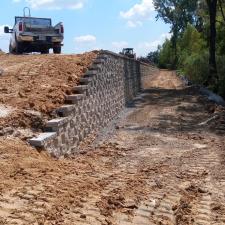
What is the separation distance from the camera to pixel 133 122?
13.8 meters

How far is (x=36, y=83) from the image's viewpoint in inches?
424

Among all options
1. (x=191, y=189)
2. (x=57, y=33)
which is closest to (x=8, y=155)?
(x=191, y=189)

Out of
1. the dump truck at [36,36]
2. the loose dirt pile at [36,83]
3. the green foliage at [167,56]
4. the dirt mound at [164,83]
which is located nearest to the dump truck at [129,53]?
the dirt mound at [164,83]

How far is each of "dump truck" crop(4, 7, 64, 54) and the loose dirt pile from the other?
532 centimetres

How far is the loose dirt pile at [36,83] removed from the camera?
8977mm

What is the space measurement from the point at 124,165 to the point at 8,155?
240 centimetres

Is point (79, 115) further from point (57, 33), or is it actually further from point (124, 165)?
point (57, 33)

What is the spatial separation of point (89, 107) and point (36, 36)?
344 inches

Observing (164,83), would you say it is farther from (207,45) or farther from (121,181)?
(121,181)

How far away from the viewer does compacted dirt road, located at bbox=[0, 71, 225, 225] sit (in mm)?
5180

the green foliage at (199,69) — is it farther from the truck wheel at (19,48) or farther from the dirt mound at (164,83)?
the truck wheel at (19,48)

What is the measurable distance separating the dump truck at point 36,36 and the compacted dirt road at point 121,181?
Result: 27.5 feet

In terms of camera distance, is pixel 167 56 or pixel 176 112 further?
pixel 167 56

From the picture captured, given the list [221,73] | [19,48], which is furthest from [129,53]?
[19,48]
